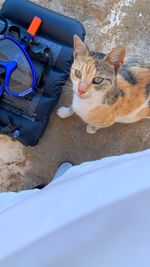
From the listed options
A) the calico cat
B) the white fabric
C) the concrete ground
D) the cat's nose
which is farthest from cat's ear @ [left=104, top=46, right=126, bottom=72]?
the concrete ground

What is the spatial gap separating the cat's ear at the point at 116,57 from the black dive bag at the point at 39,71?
387 millimetres

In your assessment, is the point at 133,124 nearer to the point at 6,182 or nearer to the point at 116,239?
the point at 6,182

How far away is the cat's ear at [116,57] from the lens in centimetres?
142

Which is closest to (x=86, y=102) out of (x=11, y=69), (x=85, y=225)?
(x=11, y=69)

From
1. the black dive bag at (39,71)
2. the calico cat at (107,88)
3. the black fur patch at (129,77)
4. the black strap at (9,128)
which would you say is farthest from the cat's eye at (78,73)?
the black strap at (9,128)

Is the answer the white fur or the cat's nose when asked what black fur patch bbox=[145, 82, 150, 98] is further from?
the cat's nose

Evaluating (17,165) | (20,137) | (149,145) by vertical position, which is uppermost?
(20,137)

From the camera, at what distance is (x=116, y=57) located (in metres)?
1.46

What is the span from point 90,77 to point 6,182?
698 mm

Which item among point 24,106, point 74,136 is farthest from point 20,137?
point 74,136

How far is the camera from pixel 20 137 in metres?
1.86

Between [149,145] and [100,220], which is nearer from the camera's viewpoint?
[100,220]

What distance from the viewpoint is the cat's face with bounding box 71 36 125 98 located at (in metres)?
1.49

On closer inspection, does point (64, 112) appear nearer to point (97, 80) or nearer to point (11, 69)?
point (11, 69)
